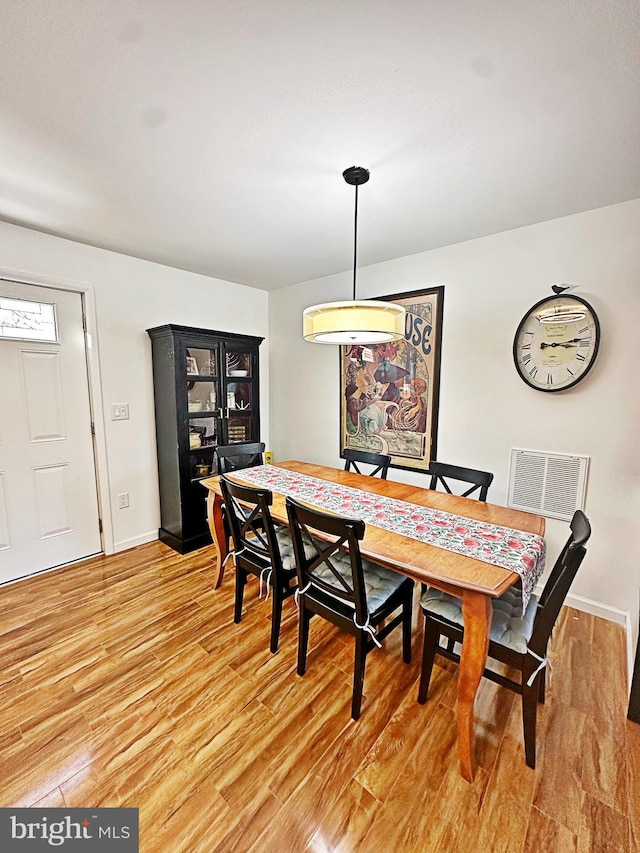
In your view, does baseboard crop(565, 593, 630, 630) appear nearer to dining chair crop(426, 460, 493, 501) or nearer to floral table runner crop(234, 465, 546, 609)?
dining chair crop(426, 460, 493, 501)

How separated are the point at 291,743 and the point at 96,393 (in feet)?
8.76

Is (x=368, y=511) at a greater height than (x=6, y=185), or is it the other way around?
(x=6, y=185)

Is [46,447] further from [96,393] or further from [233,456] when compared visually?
[233,456]

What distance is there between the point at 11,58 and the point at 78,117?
260 millimetres

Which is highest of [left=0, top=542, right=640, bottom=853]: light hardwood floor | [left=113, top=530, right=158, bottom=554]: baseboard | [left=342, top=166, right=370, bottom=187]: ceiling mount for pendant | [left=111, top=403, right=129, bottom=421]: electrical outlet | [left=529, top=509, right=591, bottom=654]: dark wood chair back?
[left=342, top=166, right=370, bottom=187]: ceiling mount for pendant

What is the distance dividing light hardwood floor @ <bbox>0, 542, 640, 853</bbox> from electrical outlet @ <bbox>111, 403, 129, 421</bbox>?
1.47 metres

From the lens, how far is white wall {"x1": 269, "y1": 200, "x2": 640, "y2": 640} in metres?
2.05

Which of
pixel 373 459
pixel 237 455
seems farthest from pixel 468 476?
pixel 237 455

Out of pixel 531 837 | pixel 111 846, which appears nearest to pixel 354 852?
pixel 531 837

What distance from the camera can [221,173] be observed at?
177 centimetres

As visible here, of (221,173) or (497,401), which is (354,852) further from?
(221,173)

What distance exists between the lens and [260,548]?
1.99 m

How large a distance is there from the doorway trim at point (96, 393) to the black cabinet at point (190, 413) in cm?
43

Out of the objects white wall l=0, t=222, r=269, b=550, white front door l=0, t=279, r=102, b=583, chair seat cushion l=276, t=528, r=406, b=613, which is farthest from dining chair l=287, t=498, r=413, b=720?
white front door l=0, t=279, r=102, b=583
